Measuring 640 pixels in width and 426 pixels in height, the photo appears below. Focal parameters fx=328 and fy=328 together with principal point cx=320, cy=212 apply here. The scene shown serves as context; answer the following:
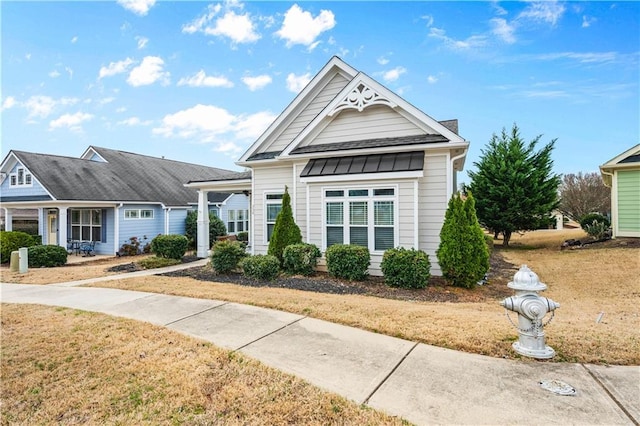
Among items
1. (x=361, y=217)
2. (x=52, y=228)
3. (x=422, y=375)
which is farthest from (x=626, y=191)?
(x=52, y=228)

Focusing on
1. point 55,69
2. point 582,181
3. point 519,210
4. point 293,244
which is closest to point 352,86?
point 293,244

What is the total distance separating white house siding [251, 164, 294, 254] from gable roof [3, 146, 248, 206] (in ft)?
11.0

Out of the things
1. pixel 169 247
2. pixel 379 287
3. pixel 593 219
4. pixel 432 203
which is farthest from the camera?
pixel 593 219

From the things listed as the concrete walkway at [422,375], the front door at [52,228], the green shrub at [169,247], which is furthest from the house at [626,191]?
the front door at [52,228]

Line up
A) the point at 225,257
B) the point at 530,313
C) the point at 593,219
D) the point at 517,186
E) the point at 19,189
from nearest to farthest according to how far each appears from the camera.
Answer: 1. the point at 530,313
2. the point at 225,257
3. the point at 517,186
4. the point at 19,189
5. the point at 593,219

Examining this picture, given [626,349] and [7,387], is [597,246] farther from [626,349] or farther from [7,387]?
[7,387]

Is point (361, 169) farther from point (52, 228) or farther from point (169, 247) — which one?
point (52, 228)

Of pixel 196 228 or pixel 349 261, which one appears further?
pixel 196 228

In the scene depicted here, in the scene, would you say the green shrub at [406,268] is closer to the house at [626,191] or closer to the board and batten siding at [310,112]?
the board and batten siding at [310,112]

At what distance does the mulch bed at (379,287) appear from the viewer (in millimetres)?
8219

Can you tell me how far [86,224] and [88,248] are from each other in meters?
2.08

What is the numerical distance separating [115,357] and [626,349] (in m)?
6.66

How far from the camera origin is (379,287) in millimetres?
8992

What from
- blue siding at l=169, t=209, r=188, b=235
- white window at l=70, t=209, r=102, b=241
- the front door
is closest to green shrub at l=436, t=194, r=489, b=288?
blue siding at l=169, t=209, r=188, b=235
